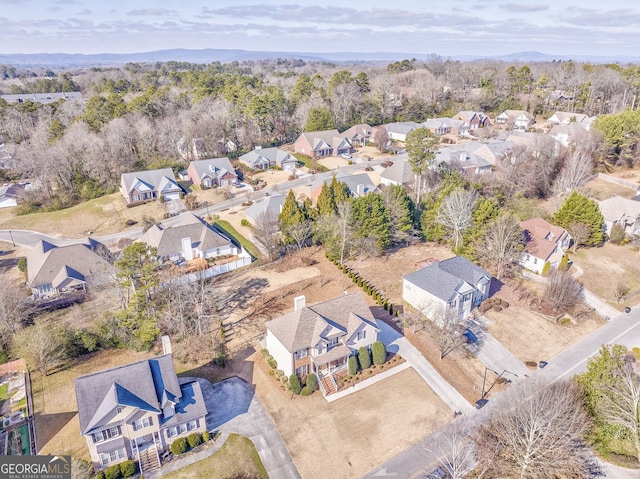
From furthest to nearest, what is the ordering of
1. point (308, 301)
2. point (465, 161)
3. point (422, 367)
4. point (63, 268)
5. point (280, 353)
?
point (465, 161), point (63, 268), point (308, 301), point (422, 367), point (280, 353)

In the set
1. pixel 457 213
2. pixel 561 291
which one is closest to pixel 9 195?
pixel 457 213

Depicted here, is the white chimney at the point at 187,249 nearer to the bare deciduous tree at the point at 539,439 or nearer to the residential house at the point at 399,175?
the residential house at the point at 399,175

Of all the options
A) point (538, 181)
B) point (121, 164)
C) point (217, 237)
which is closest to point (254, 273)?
point (217, 237)

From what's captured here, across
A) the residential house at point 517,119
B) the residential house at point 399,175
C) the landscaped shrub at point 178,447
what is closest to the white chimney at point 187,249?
the landscaped shrub at point 178,447

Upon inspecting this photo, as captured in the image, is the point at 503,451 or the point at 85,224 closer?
the point at 503,451

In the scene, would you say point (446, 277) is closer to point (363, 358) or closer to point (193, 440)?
point (363, 358)

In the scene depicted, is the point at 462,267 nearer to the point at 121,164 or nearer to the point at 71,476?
the point at 71,476
